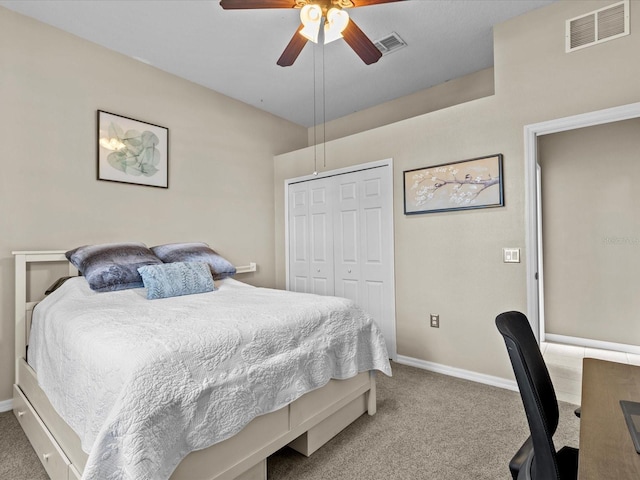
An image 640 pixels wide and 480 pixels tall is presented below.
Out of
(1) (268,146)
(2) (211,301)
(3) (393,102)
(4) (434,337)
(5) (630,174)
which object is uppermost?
(3) (393,102)

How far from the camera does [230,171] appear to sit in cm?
388

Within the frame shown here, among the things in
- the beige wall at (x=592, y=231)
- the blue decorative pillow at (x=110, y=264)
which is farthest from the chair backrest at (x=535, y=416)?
the beige wall at (x=592, y=231)

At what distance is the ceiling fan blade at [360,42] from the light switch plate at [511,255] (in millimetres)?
1774

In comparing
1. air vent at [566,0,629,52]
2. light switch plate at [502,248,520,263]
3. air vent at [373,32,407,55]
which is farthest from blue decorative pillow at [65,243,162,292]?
air vent at [566,0,629,52]

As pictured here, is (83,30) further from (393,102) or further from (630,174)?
(630,174)

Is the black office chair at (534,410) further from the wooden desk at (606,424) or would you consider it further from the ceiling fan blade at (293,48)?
the ceiling fan blade at (293,48)

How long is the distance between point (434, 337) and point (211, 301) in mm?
2032

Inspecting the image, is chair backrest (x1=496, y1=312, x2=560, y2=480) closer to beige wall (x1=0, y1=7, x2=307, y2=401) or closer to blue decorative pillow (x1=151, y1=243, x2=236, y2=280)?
blue decorative pillow (x1=151, y1=243, x2=236, y2=280)

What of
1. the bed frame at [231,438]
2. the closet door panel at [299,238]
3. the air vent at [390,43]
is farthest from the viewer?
the closet door panel at [299,238]

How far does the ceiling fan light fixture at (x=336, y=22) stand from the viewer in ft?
6.28

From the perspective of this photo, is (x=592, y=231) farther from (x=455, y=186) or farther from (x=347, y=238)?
(x=347, y=238)

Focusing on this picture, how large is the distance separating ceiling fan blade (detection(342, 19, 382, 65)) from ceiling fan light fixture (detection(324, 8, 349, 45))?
0.22 feet

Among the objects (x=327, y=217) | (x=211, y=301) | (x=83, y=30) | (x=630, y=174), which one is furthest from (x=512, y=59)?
(x=83, y=30)

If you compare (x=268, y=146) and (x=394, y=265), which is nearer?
(x=394, y=265)
